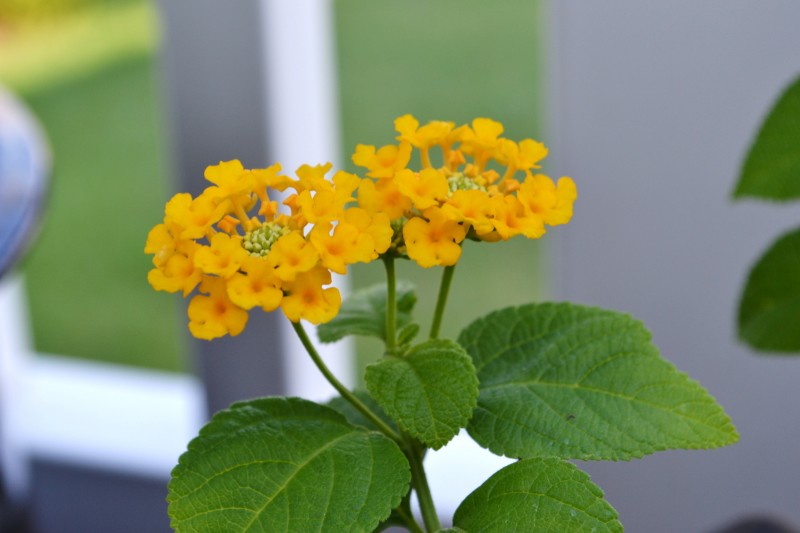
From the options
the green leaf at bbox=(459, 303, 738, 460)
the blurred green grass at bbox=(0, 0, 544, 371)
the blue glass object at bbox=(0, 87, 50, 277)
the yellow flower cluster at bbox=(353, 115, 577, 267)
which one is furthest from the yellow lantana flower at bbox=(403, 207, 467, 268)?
the blurred green grass at bbox=(0, 0, 544, 371)

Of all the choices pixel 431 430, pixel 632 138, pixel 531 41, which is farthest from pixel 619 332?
pixel 531 41

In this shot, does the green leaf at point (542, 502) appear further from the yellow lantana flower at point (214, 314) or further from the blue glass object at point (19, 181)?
the blue glass object at point (19, 181)

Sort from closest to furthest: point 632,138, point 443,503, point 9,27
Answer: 1. point 632,138
2. point 443,503
3. point 9,27

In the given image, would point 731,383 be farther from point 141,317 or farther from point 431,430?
point 141,317

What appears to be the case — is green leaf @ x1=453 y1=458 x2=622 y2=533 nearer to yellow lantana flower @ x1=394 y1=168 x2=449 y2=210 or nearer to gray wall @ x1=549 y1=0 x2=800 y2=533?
yellow lantana flower @ x1=394 y1=168 x2=449 y2=210

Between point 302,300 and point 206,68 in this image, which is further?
point 206,68

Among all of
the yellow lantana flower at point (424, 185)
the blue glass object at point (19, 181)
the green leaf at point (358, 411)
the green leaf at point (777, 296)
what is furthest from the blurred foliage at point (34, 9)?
the yellow lantana flower at point (424, 185)

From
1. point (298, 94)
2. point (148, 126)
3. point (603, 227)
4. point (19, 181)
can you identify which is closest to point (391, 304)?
point (19, 181)

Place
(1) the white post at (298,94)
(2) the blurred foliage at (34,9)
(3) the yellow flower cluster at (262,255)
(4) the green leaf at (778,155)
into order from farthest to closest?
1. (2) the blurred foliage at (34,9)
2. (1) the white post at (298,94)
3. (4) the green leaf at (778,155)
4. (3) the yellow flower cluster at (262,255)
